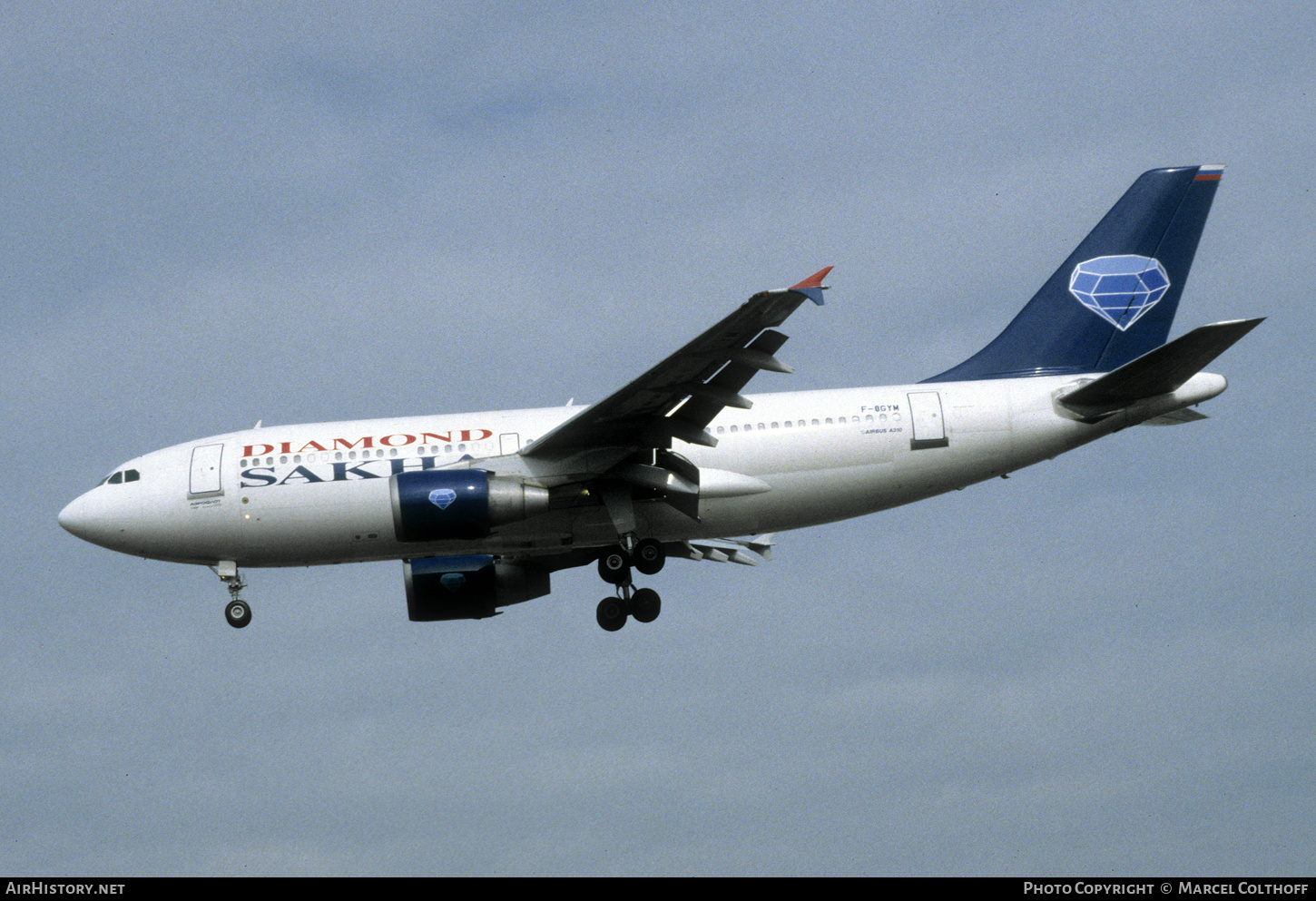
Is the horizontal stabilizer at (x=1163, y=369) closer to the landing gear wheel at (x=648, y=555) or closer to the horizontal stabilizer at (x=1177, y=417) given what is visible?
the horizontal stabilizer at (x=1177, y=417)

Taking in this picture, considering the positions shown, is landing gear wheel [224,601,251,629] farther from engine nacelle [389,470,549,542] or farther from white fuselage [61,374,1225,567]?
engine nacelle [389,470,549,542]

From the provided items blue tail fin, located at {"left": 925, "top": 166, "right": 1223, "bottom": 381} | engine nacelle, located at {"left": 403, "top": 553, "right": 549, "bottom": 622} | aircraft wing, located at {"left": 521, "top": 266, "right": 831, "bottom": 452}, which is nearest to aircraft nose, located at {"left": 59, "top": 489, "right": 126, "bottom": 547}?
engine nacelle, located at {"left": 403, "top": 553, "right": 549, "bottom": 622}

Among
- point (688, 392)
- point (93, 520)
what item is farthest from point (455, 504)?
point (93, 520)

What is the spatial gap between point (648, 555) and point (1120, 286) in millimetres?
10649

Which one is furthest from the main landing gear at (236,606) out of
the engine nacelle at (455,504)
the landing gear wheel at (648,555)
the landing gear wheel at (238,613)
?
the landing gear wheel at (648,555)

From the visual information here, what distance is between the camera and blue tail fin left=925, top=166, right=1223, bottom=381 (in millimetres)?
28734

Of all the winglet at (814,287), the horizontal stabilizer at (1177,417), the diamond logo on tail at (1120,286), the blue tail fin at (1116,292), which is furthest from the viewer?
the diamond logo on tail at (1120,286)

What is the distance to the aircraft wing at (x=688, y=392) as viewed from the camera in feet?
74.0

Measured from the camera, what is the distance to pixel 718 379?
81.7 ft

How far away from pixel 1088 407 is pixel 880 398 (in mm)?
3533

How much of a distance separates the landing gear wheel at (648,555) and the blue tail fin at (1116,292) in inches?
236

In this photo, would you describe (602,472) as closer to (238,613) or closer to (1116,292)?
(238,613)
